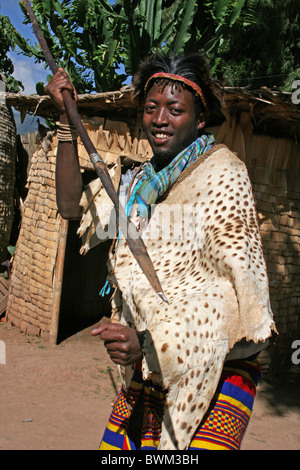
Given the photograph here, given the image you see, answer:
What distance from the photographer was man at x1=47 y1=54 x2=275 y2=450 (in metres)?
1.46

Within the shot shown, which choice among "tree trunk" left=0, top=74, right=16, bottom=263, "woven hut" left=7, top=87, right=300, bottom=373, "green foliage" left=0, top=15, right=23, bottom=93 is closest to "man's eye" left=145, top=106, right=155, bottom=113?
"woven hut" left=7, top=87, right=300, bottom=373

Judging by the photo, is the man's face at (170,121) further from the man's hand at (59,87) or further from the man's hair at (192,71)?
the man's hand at (59,87)

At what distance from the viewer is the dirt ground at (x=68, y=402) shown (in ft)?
13.8

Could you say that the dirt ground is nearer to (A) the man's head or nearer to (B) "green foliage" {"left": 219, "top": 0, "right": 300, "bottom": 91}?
(A) the man's head

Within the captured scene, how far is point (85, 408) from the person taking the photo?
4.85 m

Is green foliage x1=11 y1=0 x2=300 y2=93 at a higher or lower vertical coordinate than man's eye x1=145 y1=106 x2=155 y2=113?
higher

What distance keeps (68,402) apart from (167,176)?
376cm

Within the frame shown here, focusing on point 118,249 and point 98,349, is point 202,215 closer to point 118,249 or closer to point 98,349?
point 118,249

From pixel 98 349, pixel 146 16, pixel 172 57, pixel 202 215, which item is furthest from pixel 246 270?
pixel 146 16

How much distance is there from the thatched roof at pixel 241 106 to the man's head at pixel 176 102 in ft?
7.46

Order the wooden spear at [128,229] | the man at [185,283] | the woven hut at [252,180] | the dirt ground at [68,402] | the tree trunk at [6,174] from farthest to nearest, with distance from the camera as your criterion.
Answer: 1. the tree trunk at [6,174]
2. the woven hut at [252,180]
3. the dirt ground at [68,402]
4. the man at [185,283]
5. the wooden spear at [128,229]

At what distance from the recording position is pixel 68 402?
16.3 feet

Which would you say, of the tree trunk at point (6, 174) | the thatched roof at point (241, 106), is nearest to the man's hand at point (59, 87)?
the thatched roof at point (241, 106)

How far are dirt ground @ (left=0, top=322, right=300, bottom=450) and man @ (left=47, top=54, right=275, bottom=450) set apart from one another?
8.38ft
